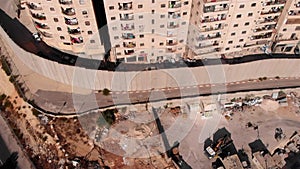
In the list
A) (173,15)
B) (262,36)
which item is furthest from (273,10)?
(173,15)

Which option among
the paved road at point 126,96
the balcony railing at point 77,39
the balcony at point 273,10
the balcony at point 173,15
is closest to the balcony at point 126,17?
the balcony at point 173,15

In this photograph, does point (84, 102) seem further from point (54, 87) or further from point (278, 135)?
point (278, 135)

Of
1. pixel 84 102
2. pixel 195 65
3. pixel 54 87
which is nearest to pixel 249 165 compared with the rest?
pixel 195 65

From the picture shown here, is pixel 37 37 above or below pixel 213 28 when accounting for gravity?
below

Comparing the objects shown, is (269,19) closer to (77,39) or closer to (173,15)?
(173,15)

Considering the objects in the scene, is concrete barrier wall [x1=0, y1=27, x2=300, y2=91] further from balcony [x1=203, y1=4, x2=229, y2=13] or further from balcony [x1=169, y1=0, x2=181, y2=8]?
balcony [x1=169, y1=0, x2=181, y2=8]

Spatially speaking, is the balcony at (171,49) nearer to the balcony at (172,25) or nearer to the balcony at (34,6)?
the balcony at (172,25)
